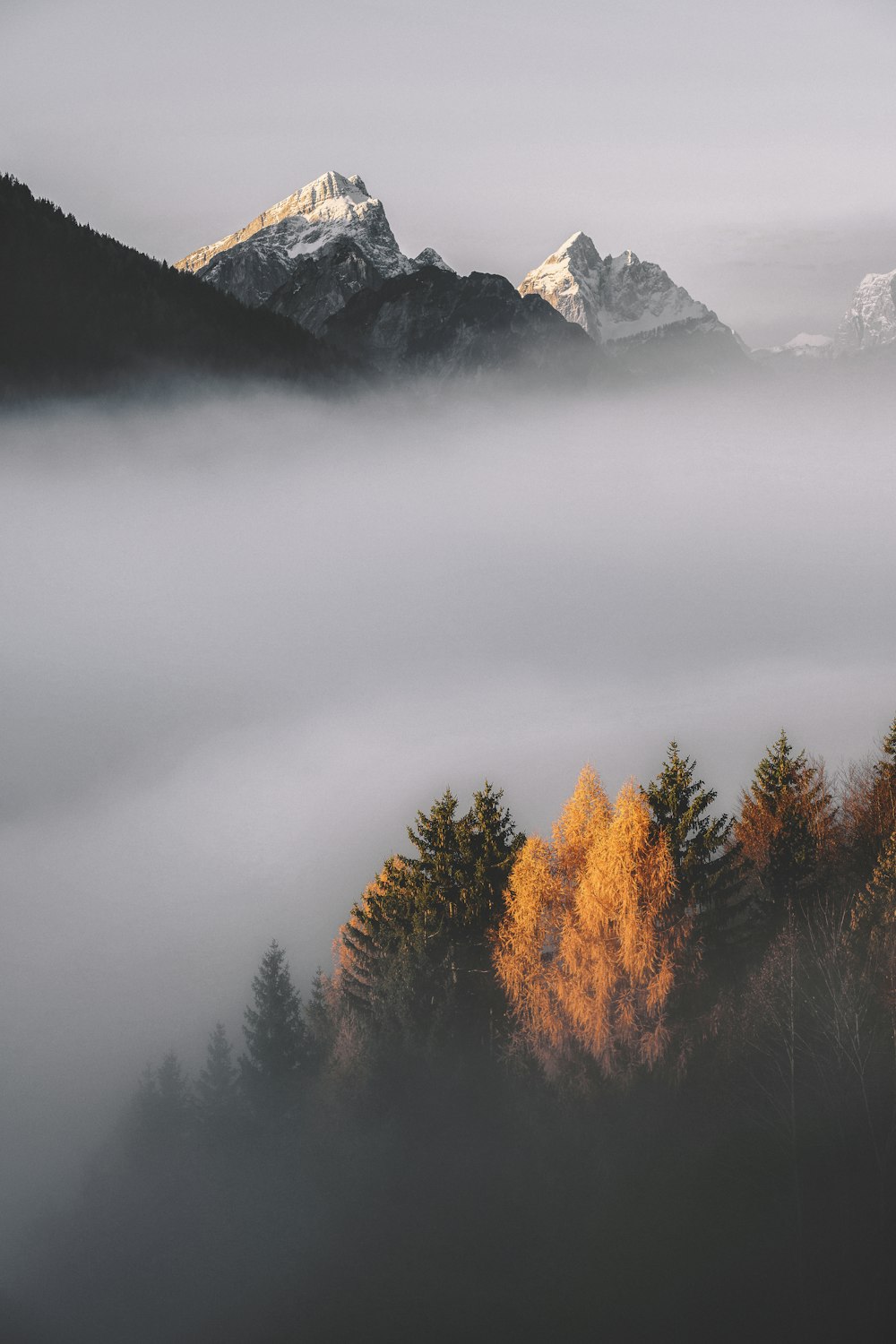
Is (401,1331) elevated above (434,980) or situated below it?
below

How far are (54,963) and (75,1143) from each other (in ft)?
200

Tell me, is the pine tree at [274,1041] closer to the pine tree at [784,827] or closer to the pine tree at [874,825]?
the pine tree at [784,827]

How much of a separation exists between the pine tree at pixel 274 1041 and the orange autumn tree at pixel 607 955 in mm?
17029

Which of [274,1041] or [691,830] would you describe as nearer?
[691,830]

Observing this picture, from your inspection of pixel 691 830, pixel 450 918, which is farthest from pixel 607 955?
pixel 450 918

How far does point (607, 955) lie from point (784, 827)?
9838 millimetres

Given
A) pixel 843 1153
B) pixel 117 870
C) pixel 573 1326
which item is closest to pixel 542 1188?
pixel 573 1326

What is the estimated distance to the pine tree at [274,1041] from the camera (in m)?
54.0

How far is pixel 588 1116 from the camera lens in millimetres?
39406

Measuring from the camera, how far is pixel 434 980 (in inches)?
1806

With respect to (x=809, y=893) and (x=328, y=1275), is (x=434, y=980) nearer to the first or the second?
(x=328, y=1275)

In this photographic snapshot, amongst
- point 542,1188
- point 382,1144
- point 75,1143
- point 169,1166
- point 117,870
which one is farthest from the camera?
point 117,870

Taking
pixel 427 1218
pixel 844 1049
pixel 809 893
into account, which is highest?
pixel 809 893

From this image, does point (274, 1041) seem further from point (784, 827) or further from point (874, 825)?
point (874, 825)
